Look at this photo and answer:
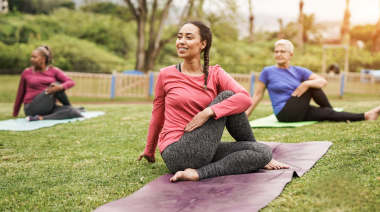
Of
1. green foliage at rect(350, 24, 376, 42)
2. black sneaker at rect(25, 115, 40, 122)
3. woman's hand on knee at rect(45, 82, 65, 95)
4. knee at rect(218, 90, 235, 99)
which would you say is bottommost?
black sneaker at rect(25, 115, 40, 122)

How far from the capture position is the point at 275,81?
18.1 feet

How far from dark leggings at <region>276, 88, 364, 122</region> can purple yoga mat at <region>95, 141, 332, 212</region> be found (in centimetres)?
264

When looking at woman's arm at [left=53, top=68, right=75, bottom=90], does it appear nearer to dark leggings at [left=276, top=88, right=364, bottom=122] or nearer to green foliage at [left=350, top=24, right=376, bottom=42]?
dark leggings at [left=276, top=88, right=364, bottom=122]

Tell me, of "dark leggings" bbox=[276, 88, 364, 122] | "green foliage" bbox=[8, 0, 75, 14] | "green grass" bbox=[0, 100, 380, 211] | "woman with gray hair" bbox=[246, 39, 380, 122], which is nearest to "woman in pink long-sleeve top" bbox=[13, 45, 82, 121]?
"green grass" bbox=[0, 100, 380, 211]

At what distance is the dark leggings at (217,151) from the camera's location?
262cm

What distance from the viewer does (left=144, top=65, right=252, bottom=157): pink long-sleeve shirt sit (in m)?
2.73

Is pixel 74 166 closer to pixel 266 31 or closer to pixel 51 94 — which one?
pixel 51 94

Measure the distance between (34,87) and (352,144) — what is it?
598 centimetres

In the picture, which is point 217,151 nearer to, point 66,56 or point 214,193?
point 214,193

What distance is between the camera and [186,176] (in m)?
2.65

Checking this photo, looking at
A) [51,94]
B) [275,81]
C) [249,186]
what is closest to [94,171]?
[249,186]

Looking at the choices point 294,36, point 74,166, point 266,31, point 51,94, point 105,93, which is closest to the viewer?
point 74,166

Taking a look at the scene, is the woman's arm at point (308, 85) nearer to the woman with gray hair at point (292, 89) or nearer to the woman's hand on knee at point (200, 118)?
the woman with gray hair at point (292, 89)

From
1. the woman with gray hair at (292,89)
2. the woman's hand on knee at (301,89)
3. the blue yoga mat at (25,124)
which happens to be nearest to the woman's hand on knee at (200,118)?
the woman with gray hair at (292,89)
